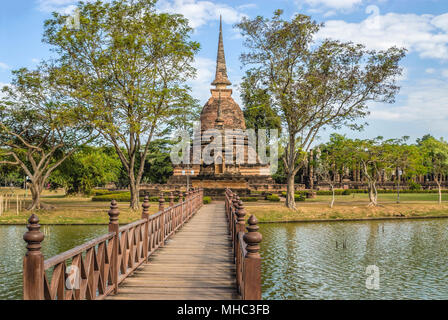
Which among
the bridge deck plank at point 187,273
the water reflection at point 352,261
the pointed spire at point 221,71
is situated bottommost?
the water reflection at point 352,261

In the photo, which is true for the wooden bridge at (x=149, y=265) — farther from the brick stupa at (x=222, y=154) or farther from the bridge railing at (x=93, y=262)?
the brick stupa at (x=222, y=154)

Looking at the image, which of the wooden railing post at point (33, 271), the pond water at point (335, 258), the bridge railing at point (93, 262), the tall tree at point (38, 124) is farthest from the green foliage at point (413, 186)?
the wooden railing post at point (33, 271)

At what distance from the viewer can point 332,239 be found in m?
18.6

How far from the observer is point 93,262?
5871 millimetres

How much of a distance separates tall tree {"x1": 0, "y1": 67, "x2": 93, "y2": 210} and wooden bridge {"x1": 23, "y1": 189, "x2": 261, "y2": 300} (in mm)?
15792

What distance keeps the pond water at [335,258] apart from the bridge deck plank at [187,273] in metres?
1.93

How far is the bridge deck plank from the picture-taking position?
270 inches

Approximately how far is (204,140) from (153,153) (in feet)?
33.2

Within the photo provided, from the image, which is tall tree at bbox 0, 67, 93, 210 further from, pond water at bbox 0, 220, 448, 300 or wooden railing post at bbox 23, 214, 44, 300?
wooden railing post at bbox 23, 214, 44, 300

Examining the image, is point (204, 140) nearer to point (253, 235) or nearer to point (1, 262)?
point (1, 262)

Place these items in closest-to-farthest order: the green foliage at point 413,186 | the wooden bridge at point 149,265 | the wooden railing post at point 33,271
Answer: the wooden railing post at point 33,271
the wooden bridge at point 149,265
the green foliage at point 413,186

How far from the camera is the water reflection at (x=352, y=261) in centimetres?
1102
